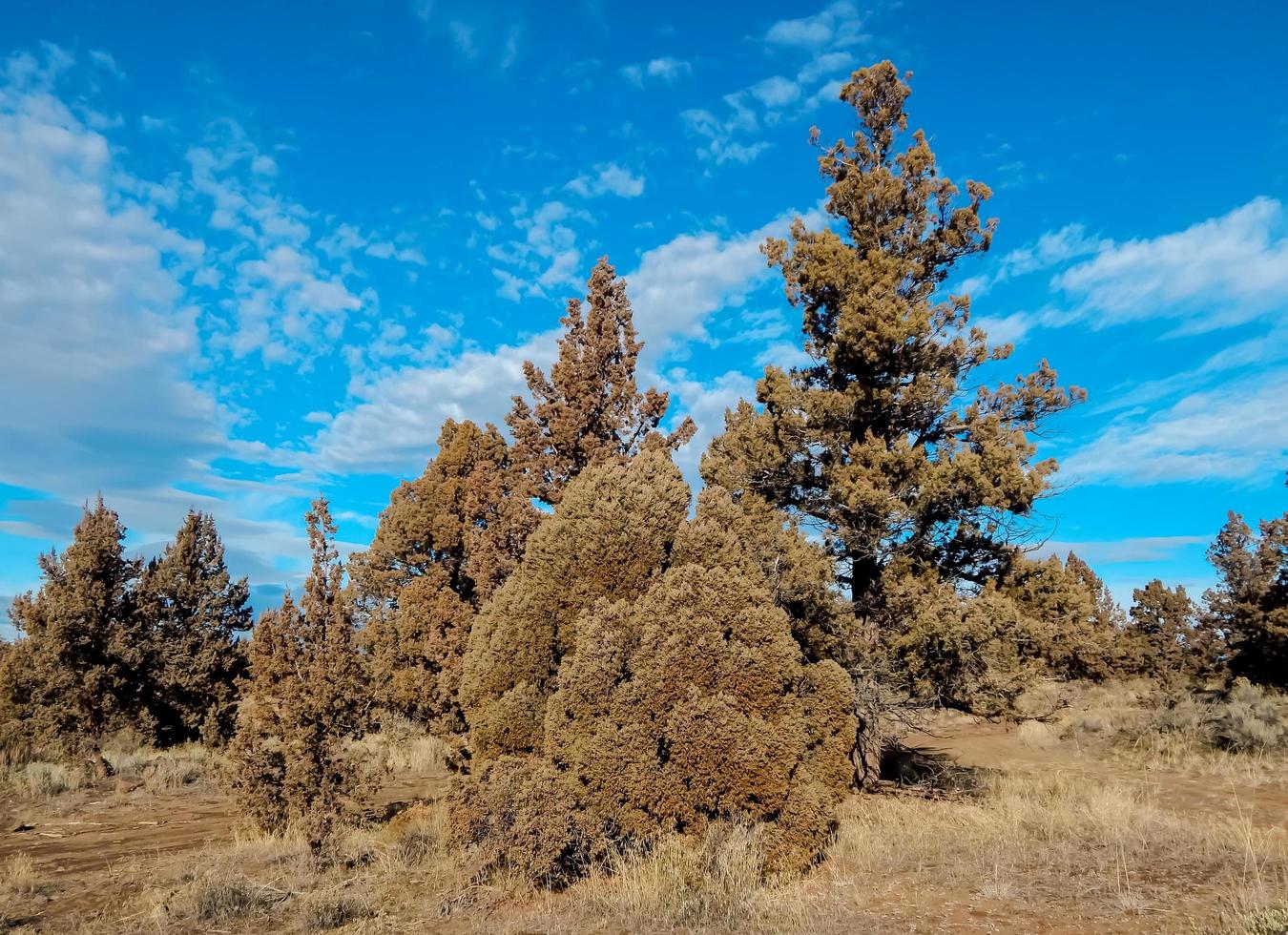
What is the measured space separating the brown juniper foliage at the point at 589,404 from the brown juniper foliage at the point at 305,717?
5.46 m

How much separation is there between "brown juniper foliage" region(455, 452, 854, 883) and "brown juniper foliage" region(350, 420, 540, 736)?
6.05m

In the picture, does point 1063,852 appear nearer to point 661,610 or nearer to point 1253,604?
point 661,610

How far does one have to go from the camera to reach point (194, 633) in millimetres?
21703

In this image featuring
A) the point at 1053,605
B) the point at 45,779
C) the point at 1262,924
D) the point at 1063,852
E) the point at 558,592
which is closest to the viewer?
the point at 1262,924

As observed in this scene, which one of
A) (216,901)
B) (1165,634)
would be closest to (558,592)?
(216,901)

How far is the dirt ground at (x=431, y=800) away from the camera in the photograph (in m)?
6.43

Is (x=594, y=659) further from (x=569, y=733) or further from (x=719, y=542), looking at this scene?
(x=719, y=542)

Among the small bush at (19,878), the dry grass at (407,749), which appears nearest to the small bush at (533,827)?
the small bush at (19,878)

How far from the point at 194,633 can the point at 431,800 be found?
39.4 ft

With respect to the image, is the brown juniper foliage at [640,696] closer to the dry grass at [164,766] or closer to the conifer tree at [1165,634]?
the dry grass at [164,766]

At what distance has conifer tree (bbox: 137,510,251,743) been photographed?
67.5ft

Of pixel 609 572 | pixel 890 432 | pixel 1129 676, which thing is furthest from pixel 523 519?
pixel 1129 676

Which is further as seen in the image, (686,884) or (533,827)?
(533,827)

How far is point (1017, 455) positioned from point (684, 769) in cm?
852
